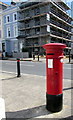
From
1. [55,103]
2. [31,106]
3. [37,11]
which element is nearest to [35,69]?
[31,106]

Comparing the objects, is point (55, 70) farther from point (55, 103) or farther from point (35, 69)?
point (35, 69)

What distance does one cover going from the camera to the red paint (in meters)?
2.54

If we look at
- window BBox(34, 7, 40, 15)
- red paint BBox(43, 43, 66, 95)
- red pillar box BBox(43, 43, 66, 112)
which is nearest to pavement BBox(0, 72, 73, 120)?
red pillar box BBox(43, 43, 66, 112)

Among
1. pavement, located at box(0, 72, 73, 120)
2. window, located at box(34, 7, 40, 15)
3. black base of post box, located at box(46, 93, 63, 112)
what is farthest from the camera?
window, located at box(34, 7, 40, 15)

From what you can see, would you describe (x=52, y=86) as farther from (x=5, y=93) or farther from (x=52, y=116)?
(x=5, y=93)

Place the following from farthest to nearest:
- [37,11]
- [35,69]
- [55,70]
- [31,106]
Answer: [37,11]
[35,69]
[31,106]
[55,70]

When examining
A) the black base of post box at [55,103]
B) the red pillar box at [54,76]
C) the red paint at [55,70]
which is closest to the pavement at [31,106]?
the black base of post box at [55,103]

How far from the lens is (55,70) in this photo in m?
2.59

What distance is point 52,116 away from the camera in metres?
2.46

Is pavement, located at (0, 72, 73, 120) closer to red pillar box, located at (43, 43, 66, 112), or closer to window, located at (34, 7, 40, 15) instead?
red pillar box, located at (43, 43, 66, 112)

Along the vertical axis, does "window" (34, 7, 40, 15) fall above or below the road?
above

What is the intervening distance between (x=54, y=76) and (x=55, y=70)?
5.7 inches

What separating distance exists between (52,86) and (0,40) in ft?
114

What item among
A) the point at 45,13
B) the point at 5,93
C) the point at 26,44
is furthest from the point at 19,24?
the point at 5,93
